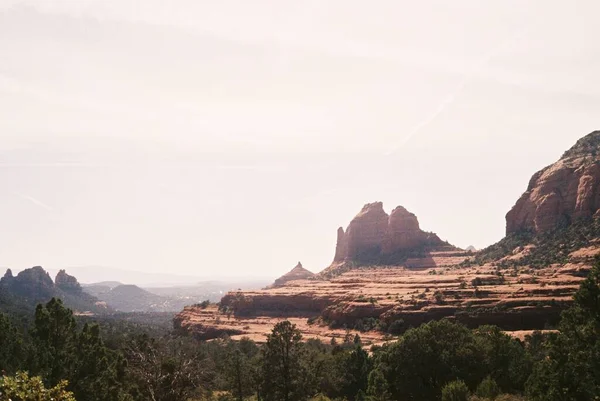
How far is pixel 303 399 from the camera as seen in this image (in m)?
41.3

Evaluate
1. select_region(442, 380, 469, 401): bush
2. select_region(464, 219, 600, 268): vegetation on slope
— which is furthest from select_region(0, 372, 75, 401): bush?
select_region(464, 219, 600, 268): vegetation on slope

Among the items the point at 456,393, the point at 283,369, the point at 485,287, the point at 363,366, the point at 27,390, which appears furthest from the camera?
the point at 485,287

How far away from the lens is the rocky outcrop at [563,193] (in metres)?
124

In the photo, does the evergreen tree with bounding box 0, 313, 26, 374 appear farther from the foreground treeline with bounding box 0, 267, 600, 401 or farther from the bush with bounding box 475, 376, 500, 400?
the bush with bounding box 475, 376, 500, 400

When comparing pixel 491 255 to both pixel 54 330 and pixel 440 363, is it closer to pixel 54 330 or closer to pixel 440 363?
pixel 440 363

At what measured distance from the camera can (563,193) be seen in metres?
137

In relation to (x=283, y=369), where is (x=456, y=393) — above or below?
below

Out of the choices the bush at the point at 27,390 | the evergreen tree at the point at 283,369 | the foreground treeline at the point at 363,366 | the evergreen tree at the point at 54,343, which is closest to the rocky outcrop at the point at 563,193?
the foreground treeline at the point at 363,366

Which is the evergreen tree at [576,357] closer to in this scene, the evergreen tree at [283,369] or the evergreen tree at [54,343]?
the evergreen tree at [283,369]

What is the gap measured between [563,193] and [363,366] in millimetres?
116675

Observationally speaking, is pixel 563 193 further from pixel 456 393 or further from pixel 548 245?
pixel 456 393

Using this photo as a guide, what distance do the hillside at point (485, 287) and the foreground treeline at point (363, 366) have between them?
97.7 ft

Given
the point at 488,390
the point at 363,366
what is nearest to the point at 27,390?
the point at 488,390

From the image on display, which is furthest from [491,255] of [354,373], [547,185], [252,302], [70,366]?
[70,366]
